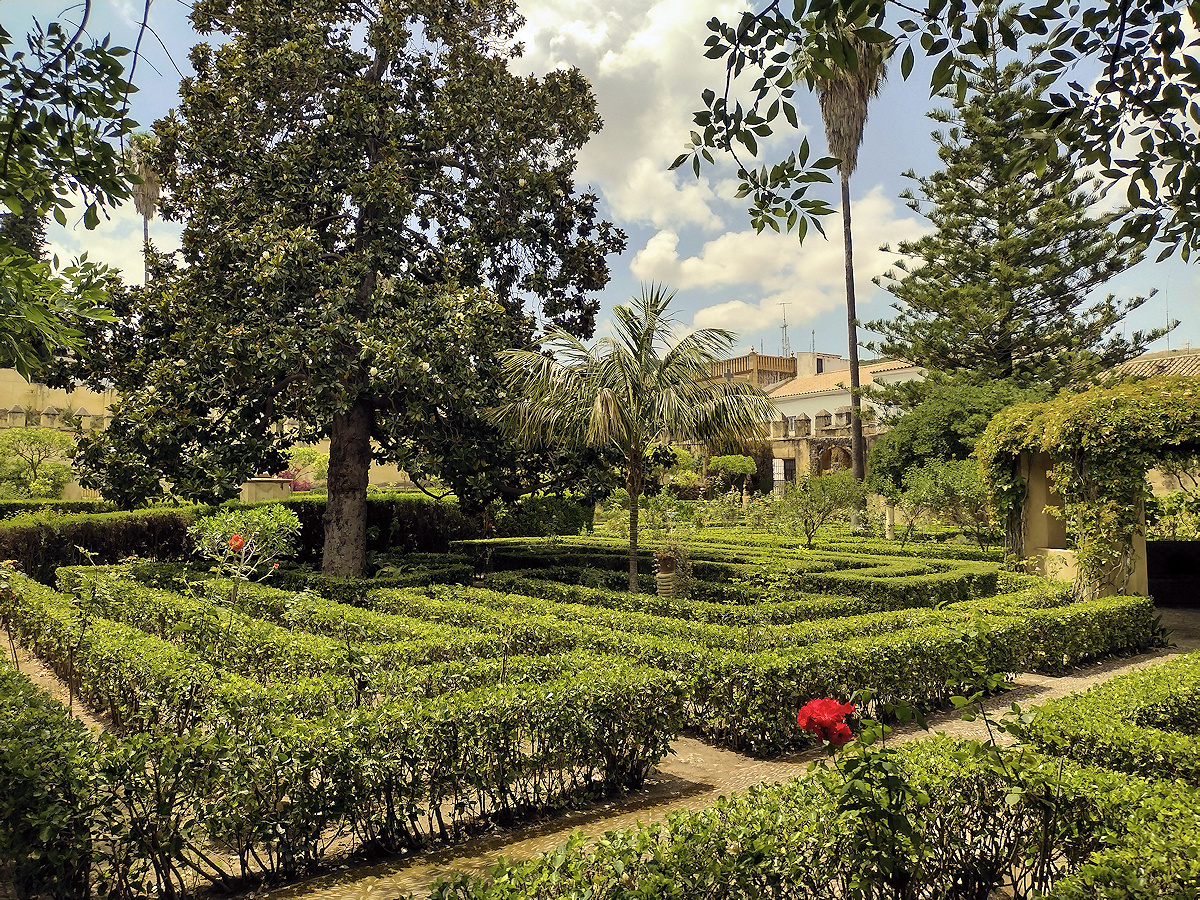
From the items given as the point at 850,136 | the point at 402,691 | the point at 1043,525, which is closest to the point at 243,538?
the point at 402,691

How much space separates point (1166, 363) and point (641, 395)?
25.5 meters

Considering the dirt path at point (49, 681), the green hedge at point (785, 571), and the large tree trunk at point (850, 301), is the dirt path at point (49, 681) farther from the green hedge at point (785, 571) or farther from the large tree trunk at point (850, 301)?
the large tree trunk at point (850, 301)

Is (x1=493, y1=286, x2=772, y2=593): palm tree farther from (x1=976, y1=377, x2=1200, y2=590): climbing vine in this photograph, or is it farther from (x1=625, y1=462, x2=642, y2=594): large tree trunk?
(x1=976, y1=377, x2=1200, y2=590): climbing vine

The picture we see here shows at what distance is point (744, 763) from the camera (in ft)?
19.0

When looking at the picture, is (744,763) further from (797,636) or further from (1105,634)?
(1105,634)

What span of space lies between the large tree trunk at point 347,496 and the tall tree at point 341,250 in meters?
0.04

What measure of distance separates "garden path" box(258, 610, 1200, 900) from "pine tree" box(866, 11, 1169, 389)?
17.3m

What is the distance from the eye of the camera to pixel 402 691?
549 centimetres

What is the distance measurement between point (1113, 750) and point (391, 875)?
387 centimetres

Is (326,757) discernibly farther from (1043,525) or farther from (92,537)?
(92,537)

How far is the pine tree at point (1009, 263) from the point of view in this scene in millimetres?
21875

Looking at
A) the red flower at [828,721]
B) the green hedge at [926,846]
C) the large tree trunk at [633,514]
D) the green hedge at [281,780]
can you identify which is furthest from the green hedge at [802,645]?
the red flower at [828,721]

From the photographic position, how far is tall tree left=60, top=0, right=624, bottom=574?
36.5ft

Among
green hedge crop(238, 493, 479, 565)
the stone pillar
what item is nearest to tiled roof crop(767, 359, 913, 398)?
green hedge crop(238, 493, 479, 565)
